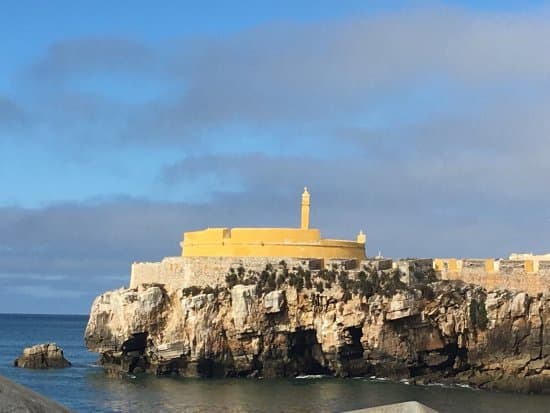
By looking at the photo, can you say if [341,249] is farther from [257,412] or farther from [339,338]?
[257,412]

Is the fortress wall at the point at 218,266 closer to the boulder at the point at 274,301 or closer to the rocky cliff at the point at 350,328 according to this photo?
the rocky cliff at the point at 350,328

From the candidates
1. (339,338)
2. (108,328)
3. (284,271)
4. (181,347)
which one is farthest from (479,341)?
(108,328)

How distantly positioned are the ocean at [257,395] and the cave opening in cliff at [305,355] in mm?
1279

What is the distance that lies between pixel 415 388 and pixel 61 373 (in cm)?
1789

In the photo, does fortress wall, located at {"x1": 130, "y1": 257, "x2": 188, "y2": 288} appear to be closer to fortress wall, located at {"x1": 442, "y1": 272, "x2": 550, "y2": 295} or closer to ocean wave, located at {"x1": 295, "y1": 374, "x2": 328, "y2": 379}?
ocean wave, located at {"x1": 295, "y1": 374, "x2": 328, "y2": 379}

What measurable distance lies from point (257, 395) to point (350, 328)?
23.7 ft

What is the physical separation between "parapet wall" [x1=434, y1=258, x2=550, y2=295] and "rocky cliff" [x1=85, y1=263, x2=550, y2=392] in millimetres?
685

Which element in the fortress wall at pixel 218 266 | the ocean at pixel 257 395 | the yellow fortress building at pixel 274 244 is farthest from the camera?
the yellow fortress building at pixel 274 244

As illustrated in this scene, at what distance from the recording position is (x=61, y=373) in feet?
155

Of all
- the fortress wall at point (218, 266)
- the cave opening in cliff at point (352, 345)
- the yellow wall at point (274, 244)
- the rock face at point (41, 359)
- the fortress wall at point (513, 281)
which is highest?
the yellow wall at point (274, 244)

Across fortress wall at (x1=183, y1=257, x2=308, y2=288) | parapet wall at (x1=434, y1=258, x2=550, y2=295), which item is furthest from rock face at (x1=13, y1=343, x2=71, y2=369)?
parapet wall at (x1=434, y1=258, x2=550, y2=295)

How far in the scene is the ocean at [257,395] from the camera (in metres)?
33.8

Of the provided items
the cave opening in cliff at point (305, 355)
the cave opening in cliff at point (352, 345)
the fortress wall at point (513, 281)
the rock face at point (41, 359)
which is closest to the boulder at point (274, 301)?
the cave opening in cliff at point (305, 355)

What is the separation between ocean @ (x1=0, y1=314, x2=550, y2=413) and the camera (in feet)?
111
